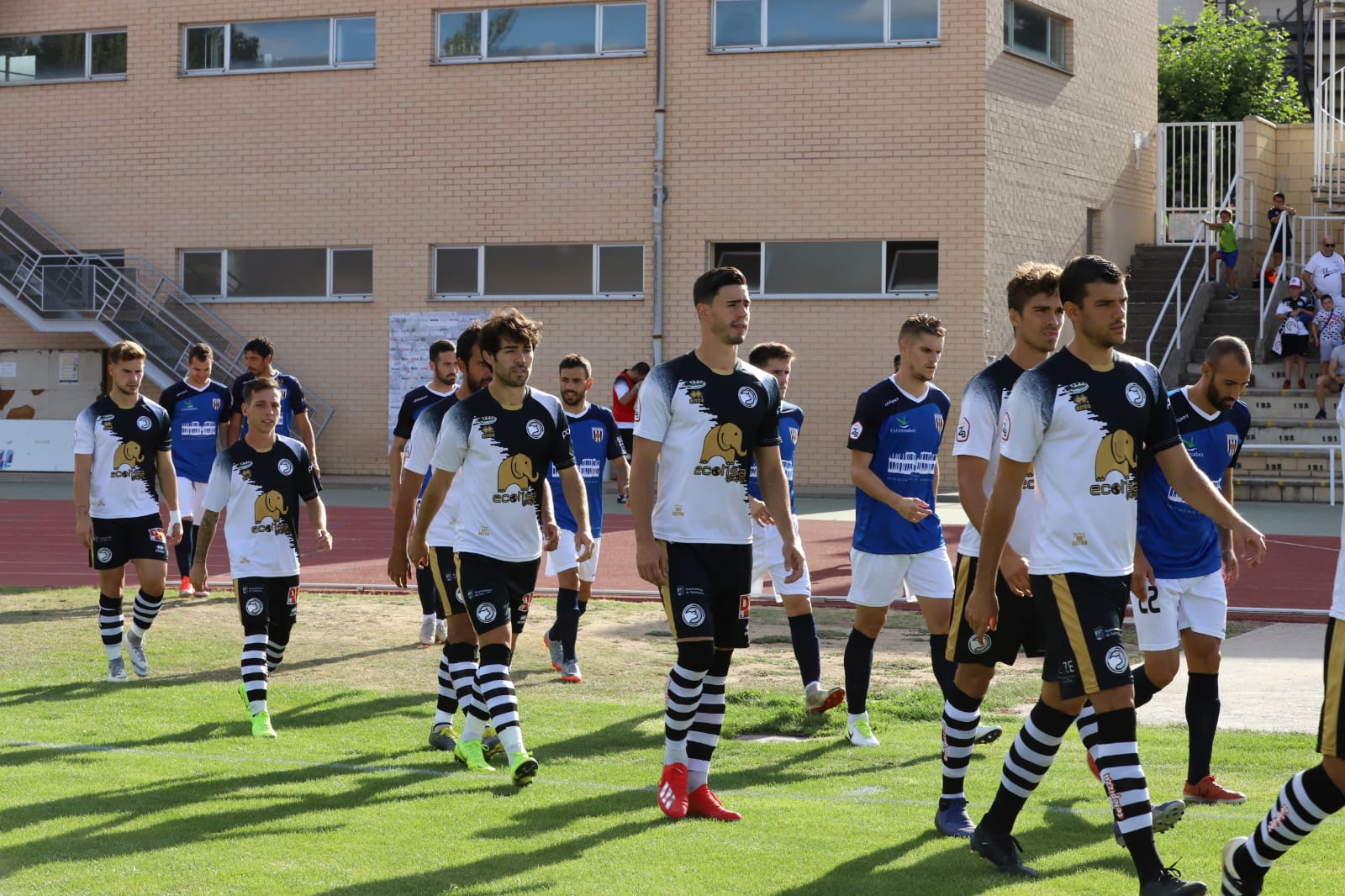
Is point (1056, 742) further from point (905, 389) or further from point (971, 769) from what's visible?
point (905, 389)

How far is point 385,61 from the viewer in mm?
26688

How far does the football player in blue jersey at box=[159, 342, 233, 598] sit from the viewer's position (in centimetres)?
1395

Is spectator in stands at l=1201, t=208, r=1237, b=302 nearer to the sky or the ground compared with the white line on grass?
nearer to the sky

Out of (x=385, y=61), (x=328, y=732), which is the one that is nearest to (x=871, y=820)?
(x=328, y=732)

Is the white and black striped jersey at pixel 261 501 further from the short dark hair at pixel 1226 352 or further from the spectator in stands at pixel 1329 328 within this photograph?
the spectator in stands at pixel 1329 328

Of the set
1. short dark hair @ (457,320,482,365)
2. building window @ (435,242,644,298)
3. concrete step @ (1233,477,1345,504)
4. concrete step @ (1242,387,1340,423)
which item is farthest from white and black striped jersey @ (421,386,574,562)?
concrete step @ (1242,387,1340,423)

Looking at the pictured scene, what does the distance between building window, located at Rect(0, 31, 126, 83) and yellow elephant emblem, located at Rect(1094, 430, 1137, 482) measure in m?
26.5

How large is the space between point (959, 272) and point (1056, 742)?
1947 cm

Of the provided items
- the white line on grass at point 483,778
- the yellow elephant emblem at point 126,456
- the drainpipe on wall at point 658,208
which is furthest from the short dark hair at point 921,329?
the drainpipe on wall at point 658,208

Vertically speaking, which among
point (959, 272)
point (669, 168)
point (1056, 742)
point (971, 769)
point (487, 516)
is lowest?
point (971, 769)

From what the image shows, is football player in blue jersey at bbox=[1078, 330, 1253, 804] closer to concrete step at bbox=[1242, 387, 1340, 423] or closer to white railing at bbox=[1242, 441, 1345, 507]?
white railing at bbox=[1242, 441, 1345, 507]

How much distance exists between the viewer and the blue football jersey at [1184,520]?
6.86 meters

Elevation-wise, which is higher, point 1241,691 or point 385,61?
point 385,61

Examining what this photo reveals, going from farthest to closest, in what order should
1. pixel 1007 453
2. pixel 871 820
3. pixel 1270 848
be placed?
pixel 871 820, pixel 1007 453, pixel 1270 848
